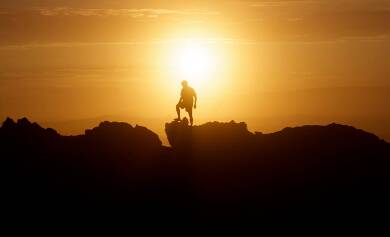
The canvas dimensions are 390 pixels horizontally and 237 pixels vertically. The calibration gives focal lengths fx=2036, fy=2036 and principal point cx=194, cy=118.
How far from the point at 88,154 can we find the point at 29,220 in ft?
26.1

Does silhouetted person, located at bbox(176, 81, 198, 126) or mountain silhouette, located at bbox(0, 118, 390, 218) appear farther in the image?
mountain silhouette, located at bbox(0, 118, 390, 218)

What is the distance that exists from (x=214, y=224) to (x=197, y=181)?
4119mm

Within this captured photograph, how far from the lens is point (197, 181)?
7141 inches

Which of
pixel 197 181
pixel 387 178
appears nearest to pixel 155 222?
pixel 197 181

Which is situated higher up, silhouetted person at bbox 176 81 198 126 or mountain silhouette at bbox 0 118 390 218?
silhouetted person at bbox 176 81 198 126

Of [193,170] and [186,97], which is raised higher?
[186,97]

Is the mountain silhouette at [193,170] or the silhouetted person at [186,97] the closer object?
the silhouetted person at [186,97]

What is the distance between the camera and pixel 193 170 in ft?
595

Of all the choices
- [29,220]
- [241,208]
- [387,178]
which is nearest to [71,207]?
[29,220]

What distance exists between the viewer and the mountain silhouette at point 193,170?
181625mm

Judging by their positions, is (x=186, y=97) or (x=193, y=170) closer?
(x=186, y=97)

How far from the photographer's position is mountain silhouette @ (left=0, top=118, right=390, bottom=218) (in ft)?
596

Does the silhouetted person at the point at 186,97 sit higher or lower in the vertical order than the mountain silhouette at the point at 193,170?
higher

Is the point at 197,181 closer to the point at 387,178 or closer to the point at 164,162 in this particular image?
the point at 164,162
